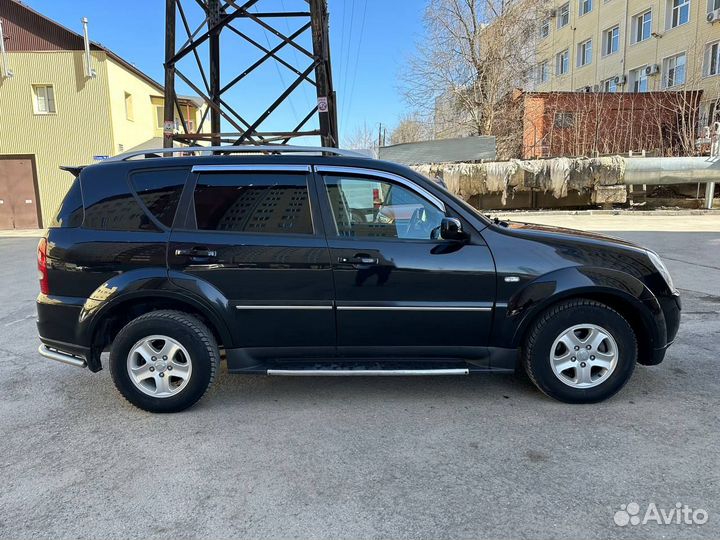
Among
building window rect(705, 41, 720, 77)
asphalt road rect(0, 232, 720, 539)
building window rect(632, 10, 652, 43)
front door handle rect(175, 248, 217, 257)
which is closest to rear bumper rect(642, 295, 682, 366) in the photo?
asphalt road rect(0, 232, 720, 539)

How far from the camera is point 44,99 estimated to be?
67.3 feet

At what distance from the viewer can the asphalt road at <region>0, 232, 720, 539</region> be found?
246 cm

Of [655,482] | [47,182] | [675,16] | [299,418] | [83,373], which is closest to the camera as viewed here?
[655,482]

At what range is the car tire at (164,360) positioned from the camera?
352 cm

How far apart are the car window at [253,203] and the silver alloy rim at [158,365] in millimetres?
881

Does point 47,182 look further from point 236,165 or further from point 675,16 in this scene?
point 675,16

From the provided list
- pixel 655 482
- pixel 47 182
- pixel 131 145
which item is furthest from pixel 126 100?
pixel 655 482

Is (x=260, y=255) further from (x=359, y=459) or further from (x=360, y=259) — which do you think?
(x=359, y=459)

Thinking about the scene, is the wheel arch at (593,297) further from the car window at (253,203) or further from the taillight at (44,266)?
the taillight at (44,266)

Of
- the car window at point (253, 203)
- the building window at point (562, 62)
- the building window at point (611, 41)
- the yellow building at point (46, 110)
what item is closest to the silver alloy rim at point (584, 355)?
the car window at point (253, 203)

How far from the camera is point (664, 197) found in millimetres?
19500

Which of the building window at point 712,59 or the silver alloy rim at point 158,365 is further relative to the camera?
the building window at point 712,59

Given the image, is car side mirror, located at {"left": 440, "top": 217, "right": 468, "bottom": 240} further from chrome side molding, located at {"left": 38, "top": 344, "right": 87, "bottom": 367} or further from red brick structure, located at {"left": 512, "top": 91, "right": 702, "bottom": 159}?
red brick structure, located at {"left": 512, "top": 91, "right": 702, "bottom": 159}

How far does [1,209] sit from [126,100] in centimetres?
693
